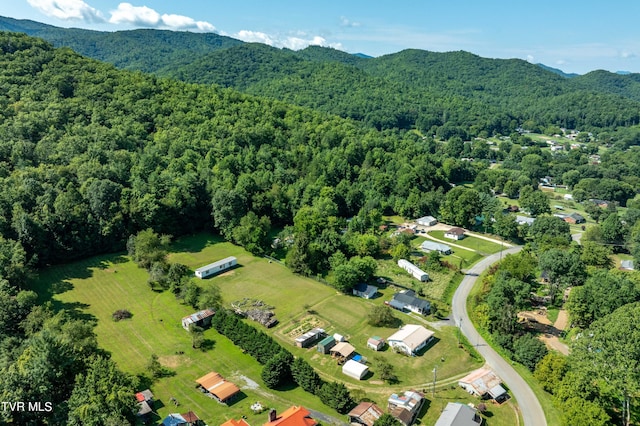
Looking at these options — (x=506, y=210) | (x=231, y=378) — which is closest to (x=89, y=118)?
(x=231, y=378)

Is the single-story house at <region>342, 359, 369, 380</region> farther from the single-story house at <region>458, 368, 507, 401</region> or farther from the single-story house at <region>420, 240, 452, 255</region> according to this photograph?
the single-story house at <region>420, 240, 452, 255</region>

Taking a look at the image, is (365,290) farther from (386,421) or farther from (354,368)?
(386,421)

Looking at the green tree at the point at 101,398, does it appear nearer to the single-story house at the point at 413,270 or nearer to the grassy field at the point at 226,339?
the grassy field at the point at 226,339

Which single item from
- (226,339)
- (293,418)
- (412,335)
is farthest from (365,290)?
(293,418)

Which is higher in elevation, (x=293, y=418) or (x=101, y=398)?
(x=101, y=398)

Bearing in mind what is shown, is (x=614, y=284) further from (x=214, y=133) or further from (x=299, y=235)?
(x=214, y=133)

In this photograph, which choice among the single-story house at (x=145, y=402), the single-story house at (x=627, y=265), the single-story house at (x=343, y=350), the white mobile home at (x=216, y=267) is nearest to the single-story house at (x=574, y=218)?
the single-story house at (x=627, y=265)
